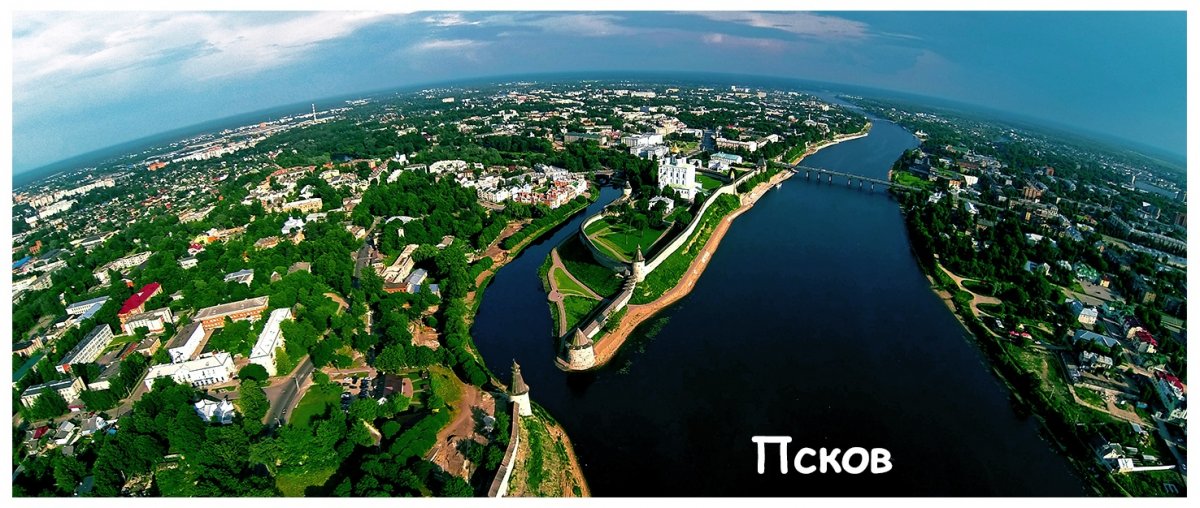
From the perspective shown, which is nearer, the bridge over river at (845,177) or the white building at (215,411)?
the white building at (215,411)

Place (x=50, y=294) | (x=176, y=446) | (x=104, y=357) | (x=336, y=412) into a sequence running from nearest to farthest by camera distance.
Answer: (x=176, y=446) < (x=336, y=412) < (x=104, y=357) < (x=50, y=294)

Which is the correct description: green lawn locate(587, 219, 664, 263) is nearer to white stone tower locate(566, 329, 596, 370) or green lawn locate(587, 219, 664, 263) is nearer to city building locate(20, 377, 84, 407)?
white stone tower locate(566, 329, 596, 370)

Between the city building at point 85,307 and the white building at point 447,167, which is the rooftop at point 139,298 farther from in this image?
the white building at point 447,167

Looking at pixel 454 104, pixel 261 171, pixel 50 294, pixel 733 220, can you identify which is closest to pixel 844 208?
pixel 733 220

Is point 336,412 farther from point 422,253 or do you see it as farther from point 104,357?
point 422,253

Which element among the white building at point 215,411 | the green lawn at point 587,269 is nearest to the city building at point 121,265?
the white building at point 215,411

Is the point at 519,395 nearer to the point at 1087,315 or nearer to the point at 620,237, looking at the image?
the point at 620,237
